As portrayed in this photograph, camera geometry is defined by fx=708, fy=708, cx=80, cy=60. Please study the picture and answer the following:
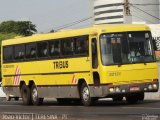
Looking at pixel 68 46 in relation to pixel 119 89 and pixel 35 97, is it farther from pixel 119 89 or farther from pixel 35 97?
pixel 35 97

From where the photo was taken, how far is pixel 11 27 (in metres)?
142

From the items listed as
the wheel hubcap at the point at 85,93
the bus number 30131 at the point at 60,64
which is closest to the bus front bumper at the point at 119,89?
the wheel hubcap at the point at 85,93

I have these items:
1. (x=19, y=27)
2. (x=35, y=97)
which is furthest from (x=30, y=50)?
(x=19, y=27)

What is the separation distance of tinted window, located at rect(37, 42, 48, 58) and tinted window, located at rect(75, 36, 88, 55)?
8.95 ft

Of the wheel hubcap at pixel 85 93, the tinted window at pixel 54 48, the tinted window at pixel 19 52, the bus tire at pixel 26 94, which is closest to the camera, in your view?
the wheel hubcap at pixel 85 93

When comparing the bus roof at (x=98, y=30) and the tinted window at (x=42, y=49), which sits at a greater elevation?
the bus roof at (x=98, y=30)

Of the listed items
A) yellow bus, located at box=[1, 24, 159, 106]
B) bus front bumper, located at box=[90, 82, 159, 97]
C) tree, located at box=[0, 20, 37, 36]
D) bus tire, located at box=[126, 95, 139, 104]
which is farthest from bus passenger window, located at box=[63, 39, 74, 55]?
tree, located at box=[0, 20, 37, 36]

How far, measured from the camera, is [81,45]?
87.7 ft

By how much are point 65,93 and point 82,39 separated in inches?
106

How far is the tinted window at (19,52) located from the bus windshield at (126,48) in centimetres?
683

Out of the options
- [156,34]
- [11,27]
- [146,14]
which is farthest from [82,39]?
[146,14]

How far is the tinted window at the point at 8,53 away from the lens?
32.9 m

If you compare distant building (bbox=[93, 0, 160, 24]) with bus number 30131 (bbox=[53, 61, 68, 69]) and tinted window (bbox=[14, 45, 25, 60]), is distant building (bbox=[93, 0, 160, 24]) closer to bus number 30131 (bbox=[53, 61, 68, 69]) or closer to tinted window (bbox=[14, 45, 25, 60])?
tinted window (bbox=[14, 45, 25, 60])

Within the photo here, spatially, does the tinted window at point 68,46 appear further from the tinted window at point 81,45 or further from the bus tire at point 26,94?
the bus tire at point 26,94
